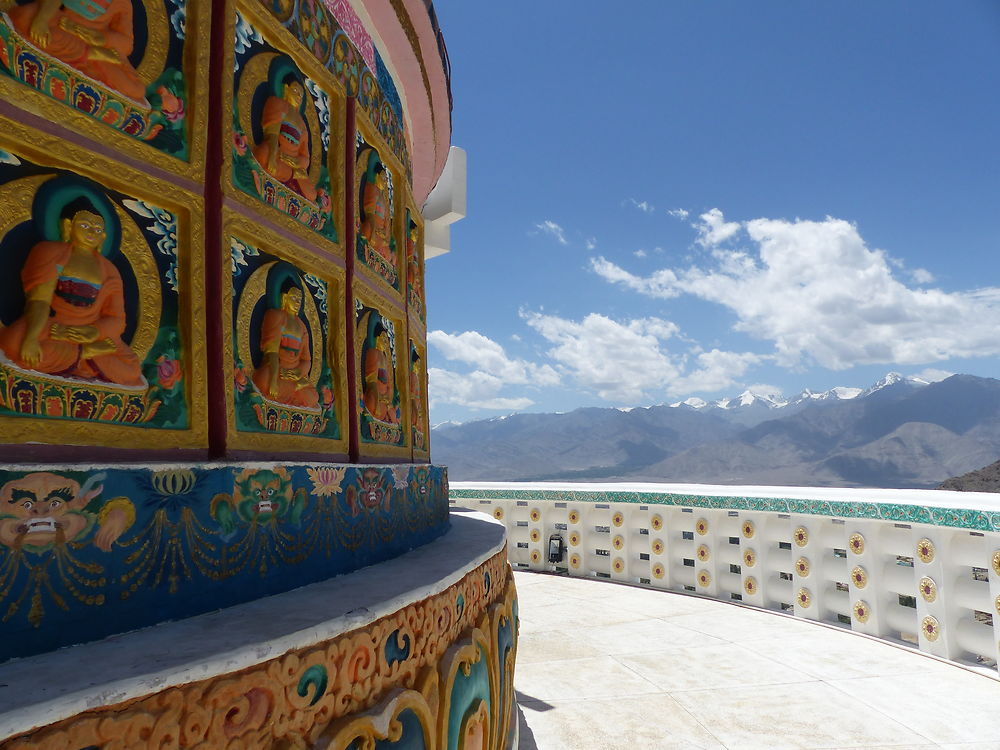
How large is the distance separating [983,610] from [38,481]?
7.48 m

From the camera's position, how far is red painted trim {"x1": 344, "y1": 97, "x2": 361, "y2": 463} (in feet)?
10.4

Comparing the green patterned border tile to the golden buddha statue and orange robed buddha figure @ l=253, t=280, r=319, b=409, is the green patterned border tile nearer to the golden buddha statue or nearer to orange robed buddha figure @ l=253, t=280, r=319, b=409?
the golden buddha statue

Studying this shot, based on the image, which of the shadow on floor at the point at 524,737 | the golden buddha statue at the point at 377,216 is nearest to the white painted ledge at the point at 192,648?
the golden buddha statue at the point at 377,216

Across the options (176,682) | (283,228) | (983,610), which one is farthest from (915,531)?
(176,682)

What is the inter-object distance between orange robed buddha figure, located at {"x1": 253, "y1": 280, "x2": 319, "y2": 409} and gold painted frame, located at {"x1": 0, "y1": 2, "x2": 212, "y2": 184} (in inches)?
23.6

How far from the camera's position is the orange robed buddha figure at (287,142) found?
2.68 m

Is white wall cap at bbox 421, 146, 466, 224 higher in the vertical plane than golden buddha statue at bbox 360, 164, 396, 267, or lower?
higher

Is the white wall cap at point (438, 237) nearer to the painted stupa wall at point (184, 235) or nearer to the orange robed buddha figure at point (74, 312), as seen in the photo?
the painted stupa wall at point (184, 235)

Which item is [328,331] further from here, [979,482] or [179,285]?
[979,482]

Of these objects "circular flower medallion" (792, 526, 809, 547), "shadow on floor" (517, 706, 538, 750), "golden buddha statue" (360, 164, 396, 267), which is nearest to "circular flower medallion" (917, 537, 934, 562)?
"circular flower medallion" (792, 526, 809, 547)

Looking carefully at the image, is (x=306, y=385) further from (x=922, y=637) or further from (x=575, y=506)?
(x=575, y=506)

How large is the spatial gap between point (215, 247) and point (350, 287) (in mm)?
948

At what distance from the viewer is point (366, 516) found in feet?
9.07

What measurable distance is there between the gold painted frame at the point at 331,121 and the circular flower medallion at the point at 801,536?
23.5 ft
